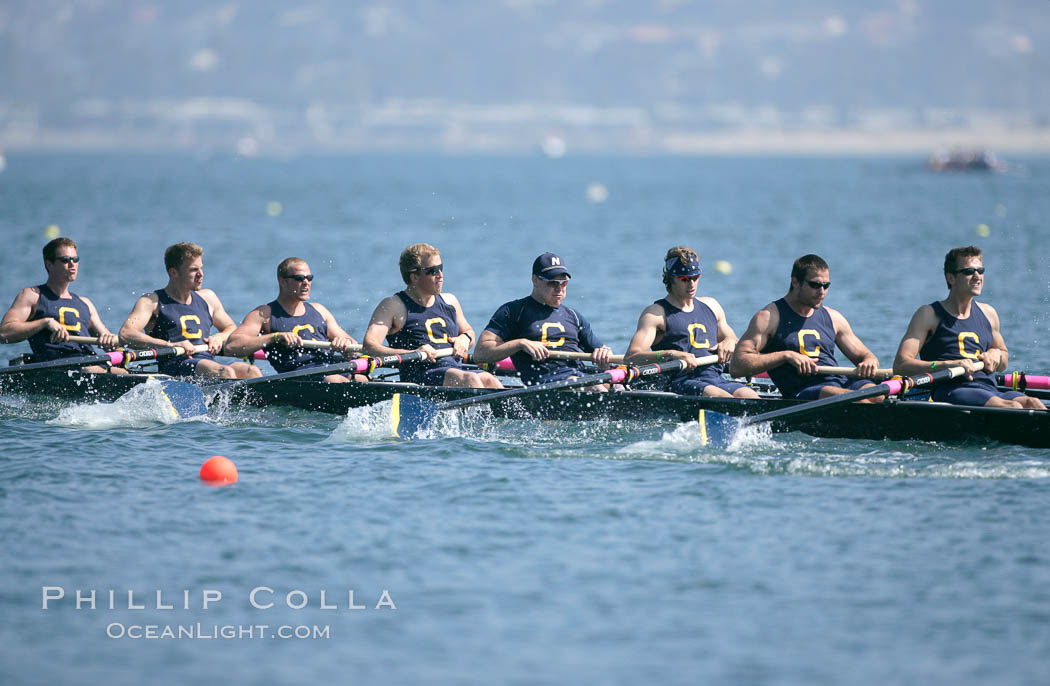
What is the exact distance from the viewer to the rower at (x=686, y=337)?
→ 37.5 feet

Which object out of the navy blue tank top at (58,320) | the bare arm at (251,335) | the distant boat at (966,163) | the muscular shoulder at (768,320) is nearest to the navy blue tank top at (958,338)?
the muscular shoulder at (768,320)

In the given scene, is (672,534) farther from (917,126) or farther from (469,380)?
(917,126)

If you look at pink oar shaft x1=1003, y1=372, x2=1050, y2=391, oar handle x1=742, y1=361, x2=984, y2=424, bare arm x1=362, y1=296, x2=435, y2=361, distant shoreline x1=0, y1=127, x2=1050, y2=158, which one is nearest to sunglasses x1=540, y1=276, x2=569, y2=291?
bare arm x1=362, y1=296, x2=435, y2=361

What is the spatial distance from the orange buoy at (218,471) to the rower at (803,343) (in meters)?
4.12

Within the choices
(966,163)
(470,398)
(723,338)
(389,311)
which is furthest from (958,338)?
(966,163)

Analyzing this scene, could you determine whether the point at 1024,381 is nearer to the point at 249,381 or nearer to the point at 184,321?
the point at 249,381

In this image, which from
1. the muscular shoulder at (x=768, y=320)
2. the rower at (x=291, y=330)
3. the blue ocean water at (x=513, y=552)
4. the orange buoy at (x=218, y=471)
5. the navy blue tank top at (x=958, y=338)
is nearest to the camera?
the blue ocean water at (x=513, y=552)

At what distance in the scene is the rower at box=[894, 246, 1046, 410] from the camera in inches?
414

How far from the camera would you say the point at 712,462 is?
10.6 meters

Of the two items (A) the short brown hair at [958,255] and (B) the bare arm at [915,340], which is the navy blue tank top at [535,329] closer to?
(B) the bare arm at [915,340]

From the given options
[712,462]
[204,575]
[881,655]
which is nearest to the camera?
[881,655]

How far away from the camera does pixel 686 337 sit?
11.7 metres

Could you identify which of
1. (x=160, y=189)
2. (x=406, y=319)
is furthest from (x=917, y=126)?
(x=406, y=319)

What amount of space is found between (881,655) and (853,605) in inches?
26.2
